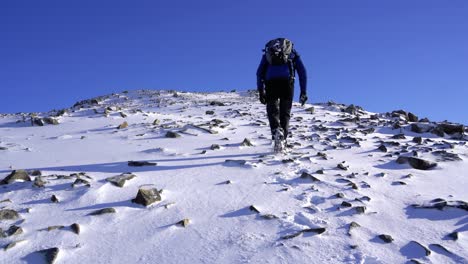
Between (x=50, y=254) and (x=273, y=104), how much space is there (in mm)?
5218

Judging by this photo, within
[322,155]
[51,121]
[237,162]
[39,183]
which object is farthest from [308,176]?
[51,121]

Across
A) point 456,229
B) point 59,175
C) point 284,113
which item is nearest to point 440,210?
point 456,229

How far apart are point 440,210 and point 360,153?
3424 millimetres

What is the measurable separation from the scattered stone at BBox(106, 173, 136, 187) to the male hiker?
2.86 meters

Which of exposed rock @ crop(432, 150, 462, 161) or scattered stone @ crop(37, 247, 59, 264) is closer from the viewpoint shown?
scattered stone @ crop(37, 247, 59, 264)

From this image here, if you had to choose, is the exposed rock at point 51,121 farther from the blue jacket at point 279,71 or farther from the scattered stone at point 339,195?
the scattered stone at point 339,195

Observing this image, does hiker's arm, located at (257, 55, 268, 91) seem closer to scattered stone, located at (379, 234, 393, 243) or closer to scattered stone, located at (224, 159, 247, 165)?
scattered stone, located at (224, 159, 247, 165)

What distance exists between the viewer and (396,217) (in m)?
4.62

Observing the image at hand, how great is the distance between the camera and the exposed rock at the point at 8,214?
4.62 m

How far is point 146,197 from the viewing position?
5027 mm

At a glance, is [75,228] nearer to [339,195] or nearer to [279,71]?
[339,195]

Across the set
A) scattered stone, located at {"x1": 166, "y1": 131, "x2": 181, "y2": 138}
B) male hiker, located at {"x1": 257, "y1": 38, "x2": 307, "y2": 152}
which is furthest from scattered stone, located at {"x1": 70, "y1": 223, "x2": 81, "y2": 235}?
scattered stone, located at {"x1": 166, "y1": 131, "x2": 181, "y2": 138}

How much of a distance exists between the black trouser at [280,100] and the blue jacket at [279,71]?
0.11 meters

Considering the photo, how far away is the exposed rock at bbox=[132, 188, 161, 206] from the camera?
4993 mm
